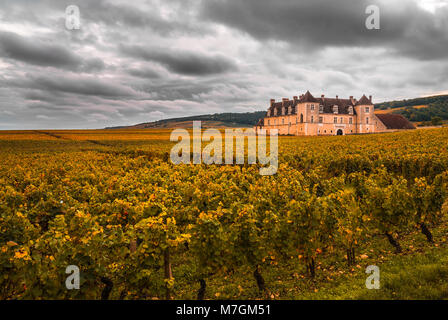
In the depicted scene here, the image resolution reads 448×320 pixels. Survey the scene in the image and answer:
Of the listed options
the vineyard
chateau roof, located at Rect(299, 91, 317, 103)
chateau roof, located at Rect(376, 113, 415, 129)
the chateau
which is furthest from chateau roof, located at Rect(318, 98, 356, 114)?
the vineyard

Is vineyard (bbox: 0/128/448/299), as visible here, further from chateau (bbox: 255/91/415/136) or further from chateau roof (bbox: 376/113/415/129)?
chateau roof (bbox: 376/113/415/129)

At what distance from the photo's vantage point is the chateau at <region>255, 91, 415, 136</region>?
302ft

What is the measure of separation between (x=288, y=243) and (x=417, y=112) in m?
197

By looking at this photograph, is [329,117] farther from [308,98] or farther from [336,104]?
[308,98]

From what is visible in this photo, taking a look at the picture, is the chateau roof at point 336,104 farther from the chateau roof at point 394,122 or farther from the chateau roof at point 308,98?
the chateau roof at point 394,122

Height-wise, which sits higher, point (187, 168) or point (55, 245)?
point (187, 168)
